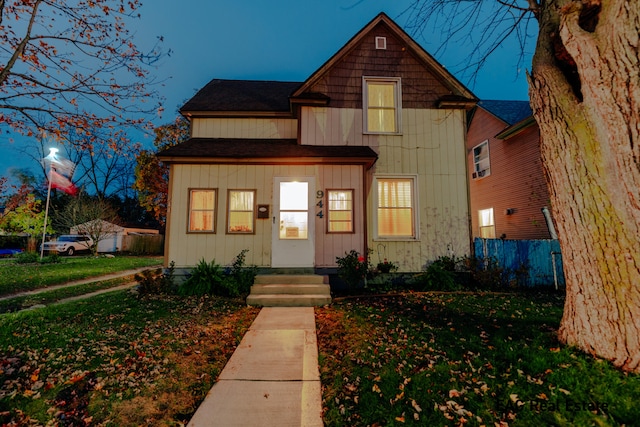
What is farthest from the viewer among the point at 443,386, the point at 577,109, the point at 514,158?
the point at 514,158

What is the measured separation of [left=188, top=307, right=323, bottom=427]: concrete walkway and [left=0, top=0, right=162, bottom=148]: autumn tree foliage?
5.07 meters

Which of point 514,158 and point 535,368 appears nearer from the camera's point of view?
point 535,368

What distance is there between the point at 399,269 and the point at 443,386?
5449 millimetres

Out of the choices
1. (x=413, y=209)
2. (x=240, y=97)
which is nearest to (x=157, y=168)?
(x=240, y=97)

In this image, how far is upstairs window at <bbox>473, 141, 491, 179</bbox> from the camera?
14555mm

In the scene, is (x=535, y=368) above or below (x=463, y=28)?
below

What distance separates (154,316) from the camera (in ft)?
17.7

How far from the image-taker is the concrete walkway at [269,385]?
257cm

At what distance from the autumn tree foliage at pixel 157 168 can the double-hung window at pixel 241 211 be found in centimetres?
1261

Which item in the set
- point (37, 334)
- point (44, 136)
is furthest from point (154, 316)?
point (44, 136)

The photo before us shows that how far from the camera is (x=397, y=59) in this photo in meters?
9.16

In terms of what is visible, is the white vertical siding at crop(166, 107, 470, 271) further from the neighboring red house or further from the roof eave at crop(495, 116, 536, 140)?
the roof eave at crop(495, 116, 536, 140)

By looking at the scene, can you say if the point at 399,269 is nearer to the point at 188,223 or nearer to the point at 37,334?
the point at 188,223

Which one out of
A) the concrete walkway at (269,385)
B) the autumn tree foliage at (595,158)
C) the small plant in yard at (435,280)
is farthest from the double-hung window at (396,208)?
the autumn tree foliage at (595,158)
